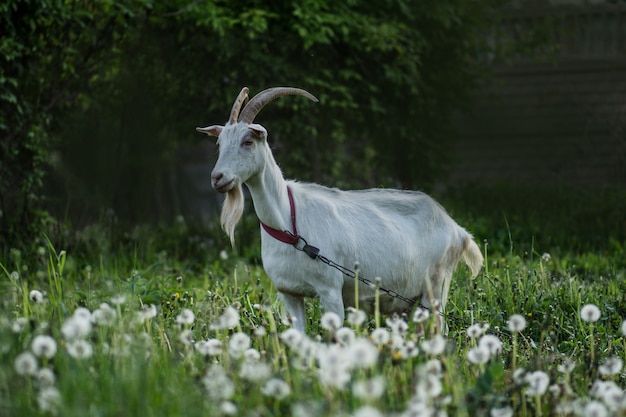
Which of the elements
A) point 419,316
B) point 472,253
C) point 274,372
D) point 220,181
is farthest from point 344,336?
point 472,253

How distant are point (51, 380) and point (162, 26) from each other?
8.68m

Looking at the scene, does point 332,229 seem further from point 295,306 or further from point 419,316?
point 419,316

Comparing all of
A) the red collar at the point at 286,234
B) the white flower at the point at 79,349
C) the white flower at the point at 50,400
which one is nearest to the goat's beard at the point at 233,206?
the red collar at the point at 286,234

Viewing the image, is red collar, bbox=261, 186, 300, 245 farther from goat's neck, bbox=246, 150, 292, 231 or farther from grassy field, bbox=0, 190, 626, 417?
grassy field, bbox=0, 190, 626, 417

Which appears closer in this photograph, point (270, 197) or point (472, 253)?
point (270, 197)

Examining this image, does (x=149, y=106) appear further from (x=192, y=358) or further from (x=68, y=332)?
(x=68, y=332)

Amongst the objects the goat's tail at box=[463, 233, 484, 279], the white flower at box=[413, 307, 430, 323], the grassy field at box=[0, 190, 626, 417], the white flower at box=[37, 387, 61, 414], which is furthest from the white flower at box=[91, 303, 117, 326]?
the goat's tail at box=[463, 233, 484, 279]

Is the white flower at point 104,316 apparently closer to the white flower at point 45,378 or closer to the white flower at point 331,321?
the white flower at point 45,378

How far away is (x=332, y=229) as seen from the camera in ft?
16.8

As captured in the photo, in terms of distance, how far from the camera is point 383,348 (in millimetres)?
3943

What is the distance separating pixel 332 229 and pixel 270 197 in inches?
15.8

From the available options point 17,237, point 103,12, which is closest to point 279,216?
point 17,237

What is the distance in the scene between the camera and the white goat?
189 inches

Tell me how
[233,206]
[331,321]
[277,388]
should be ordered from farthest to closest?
[233,206] < [331,321] < [277,388]
